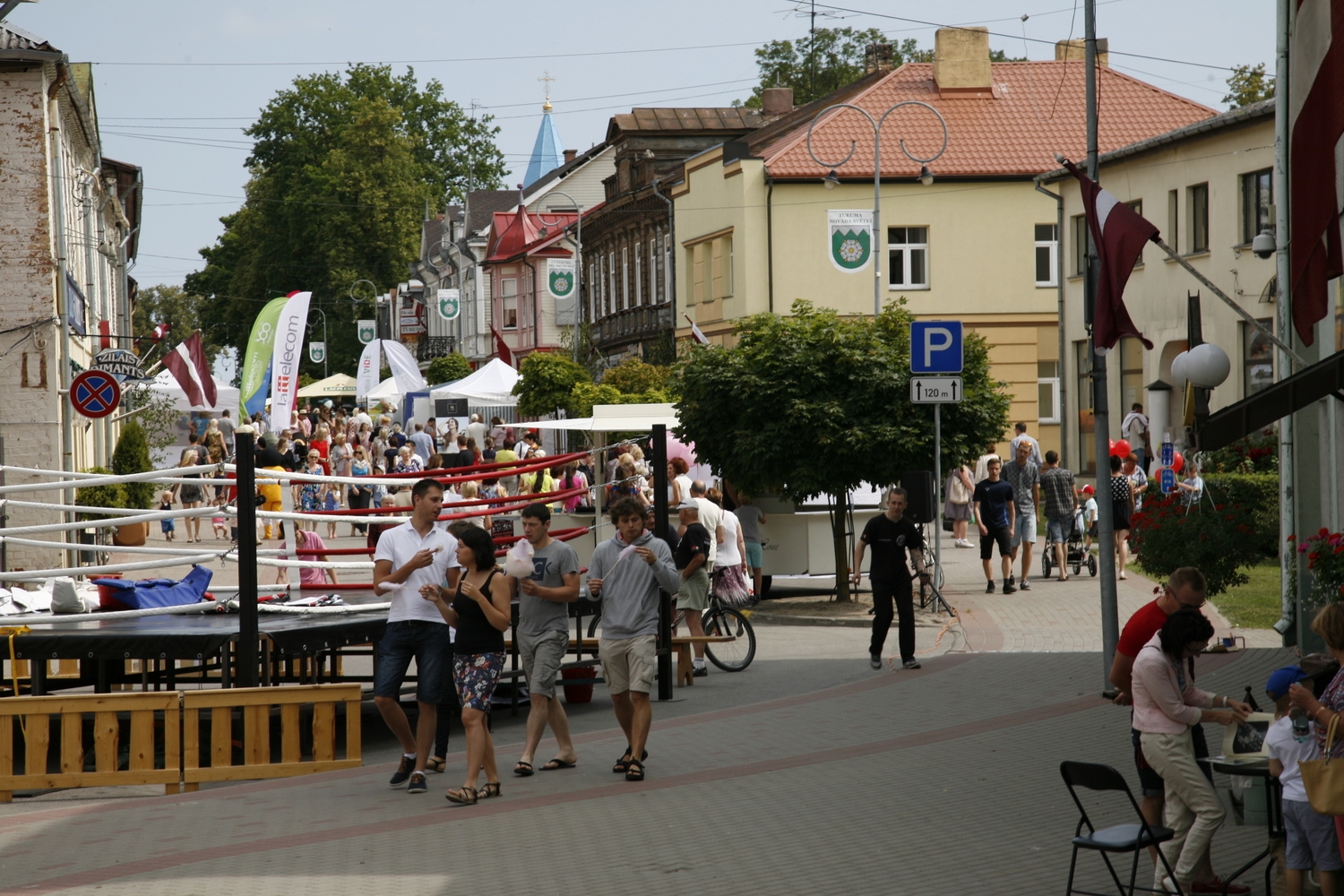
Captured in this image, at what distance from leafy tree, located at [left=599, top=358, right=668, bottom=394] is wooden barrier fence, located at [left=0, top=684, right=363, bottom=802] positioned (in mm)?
27489

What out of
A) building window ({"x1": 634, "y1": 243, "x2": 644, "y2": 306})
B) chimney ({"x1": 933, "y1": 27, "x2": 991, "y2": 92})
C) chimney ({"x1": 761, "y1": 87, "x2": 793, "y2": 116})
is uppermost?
chimney ({"x1": 761, "y1": 87, "x2": 793, "y2": 116})

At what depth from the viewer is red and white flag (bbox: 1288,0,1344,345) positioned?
859 centimetres

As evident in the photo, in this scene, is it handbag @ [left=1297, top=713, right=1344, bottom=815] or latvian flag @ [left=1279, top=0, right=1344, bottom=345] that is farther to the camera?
latvian flag @ [left=1279, top=0, right=1344, bottom=345]

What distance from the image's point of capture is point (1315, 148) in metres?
8.84

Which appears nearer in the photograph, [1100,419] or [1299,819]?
[1299,819]

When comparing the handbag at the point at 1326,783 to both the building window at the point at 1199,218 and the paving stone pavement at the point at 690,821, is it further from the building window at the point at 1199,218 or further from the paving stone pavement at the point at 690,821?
the building window at the point at 1199,218

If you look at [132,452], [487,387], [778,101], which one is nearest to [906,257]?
[487,387]

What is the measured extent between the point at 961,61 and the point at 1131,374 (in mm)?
12839

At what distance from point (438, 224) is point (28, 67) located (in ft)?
255

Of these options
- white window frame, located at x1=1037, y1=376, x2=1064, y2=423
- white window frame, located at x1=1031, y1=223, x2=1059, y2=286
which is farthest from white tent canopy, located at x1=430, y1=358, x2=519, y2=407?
white window frame, located at x1=1031, y1=223, x2=1059, y2=286

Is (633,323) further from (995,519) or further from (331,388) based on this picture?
(995,519)

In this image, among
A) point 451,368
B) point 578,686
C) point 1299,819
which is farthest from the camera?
point 451,368

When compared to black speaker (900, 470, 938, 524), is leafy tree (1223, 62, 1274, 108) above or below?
above

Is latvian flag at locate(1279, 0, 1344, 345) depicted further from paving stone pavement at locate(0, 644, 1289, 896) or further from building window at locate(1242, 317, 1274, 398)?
building window at locate(1242, 317, 1274, 398)
